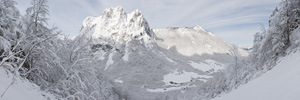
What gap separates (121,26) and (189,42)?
62.3 meters

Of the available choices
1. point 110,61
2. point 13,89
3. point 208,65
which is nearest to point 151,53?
point 110,61

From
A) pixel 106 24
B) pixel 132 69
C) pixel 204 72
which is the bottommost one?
pixel 132 69

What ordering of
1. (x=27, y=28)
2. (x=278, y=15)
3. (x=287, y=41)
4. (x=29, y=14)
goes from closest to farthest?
(x=27, y=28) → (x=29, y=14) → (x=287, y=41) → (x=278, y=15)

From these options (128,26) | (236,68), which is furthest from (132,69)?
(236,68)

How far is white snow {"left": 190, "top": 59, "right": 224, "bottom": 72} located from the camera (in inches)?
5226

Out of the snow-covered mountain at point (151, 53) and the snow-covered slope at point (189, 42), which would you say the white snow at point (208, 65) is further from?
the snow-covered slope at point (189, 42)

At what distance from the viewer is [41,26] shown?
560cm

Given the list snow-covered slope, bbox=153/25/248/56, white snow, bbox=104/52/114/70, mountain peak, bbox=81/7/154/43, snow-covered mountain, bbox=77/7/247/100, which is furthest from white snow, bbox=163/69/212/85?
mountain peak, bbox=81/7/154/43

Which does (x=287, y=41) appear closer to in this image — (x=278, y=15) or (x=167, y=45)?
(x=278, y=15)

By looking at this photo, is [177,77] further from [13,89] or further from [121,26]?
[13,89]

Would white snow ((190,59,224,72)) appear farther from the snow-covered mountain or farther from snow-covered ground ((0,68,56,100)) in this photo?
snow-covered ground ((0,68,56,100))

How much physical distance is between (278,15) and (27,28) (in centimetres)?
977

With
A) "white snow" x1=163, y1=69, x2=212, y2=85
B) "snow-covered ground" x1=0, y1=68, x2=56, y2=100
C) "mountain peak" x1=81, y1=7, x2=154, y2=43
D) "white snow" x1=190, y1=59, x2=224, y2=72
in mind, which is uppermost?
"mountain peak" x1=81, y1=7, x2=154, y2=43

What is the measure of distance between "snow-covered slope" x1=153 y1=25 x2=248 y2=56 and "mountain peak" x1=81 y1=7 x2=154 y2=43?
21536 mm
